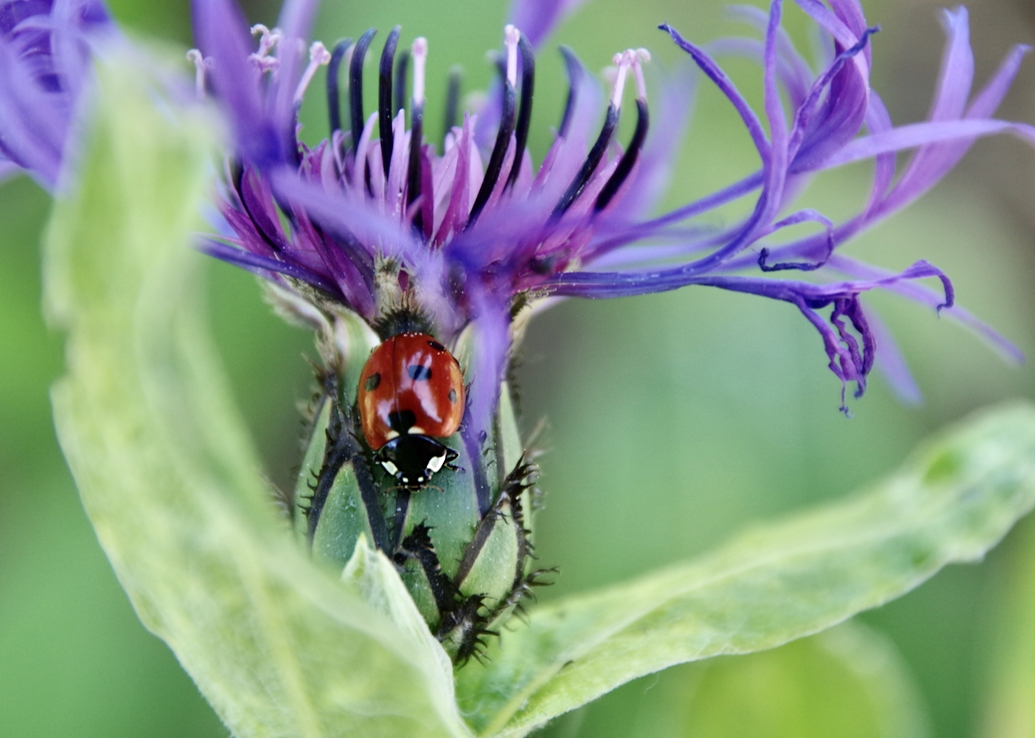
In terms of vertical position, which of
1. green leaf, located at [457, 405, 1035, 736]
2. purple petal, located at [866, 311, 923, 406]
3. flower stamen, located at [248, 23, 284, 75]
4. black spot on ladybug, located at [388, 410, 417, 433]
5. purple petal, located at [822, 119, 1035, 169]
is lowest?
green leaf, located at [457, 405, 1035, 736]

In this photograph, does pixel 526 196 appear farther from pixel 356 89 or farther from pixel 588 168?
pixel 356 89

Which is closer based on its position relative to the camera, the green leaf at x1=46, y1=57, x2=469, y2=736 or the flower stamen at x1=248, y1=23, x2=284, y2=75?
the green leaf at x1=46, y1=57, x2=469, y2=736

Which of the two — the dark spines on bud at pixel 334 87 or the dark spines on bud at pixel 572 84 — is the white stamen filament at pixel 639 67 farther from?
the dark spines on bud at pixel 334 87

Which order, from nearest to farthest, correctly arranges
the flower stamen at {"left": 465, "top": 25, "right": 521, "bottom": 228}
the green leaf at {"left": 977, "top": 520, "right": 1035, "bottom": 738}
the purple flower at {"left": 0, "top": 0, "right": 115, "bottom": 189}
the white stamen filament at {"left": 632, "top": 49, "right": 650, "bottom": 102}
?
the purple flower at {"left": 0, "top": 0, "right": 115, "bottom": 189} → the flower stamen at {"left": 465, "top": 25, "right": 521, "bottom": 228} → the white stamen filament at {"left": 632, "top": 49, "right": 650, "bottom": 102} → the green leaf at {"left": 977, "top": 520, "right": 1035, "bottom": 738}

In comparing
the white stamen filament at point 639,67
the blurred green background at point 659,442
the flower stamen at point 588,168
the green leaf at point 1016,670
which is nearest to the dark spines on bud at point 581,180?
the flower stamen at point 588,168

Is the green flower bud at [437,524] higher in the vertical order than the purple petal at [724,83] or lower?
lower

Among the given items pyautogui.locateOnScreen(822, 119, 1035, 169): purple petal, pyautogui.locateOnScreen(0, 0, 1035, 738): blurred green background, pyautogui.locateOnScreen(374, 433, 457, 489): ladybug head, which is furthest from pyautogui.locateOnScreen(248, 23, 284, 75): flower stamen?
pyautogui.locateOnScreen(0, 0, 1035, 738): blurred green background

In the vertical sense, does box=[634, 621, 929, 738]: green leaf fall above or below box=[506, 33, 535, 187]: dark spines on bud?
below

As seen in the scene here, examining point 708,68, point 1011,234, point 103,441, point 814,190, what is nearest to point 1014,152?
point 1011,234

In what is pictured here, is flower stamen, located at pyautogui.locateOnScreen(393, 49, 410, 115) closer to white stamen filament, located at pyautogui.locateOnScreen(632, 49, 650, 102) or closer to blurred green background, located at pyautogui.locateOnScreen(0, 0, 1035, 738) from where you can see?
white stamen filament, located at pyautogui.locateOnScreen(632, 49, 650, 102)
